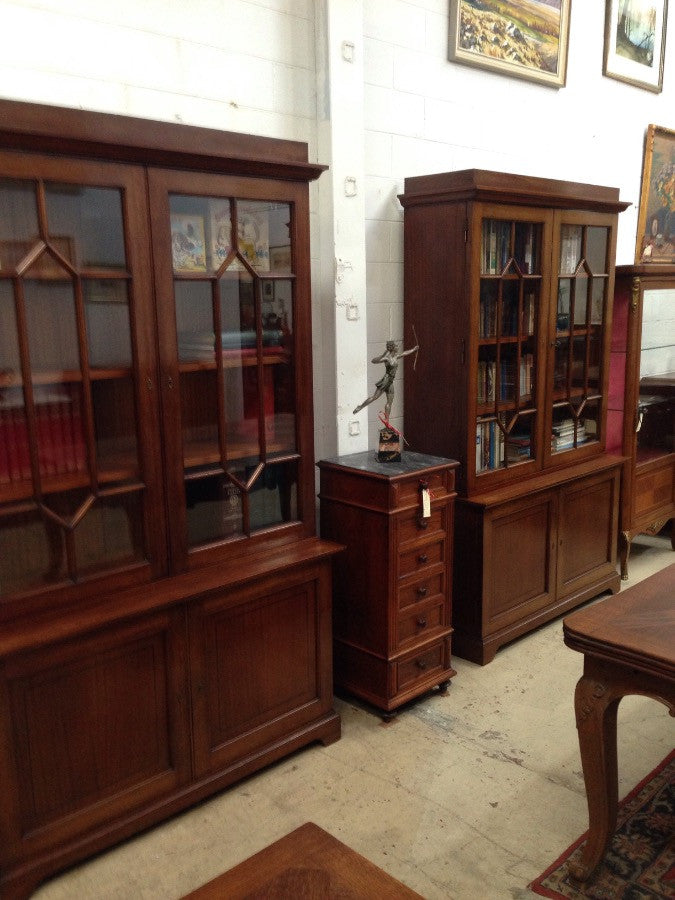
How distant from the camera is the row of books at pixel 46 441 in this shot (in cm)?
191

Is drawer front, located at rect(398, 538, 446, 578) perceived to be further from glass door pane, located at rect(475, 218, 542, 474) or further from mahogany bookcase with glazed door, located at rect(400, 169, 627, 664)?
glass door pane, located at rect(475, 218, 542, 474)

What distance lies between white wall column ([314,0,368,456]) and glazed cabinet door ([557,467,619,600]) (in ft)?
3.87

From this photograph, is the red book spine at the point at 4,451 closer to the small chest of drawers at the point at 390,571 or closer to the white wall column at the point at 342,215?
the small chest of drawers at the point at 390,571

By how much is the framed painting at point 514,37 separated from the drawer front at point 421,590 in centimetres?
226

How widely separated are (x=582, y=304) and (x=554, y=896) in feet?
8.28

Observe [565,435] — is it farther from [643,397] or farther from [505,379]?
[643,397]

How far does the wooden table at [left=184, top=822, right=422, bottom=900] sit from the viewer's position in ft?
4.45

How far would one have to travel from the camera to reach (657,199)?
4.71 meters

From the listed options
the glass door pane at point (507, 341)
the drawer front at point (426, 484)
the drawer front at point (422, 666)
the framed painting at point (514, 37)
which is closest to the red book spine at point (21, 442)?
the drawer front at point (426, 484)

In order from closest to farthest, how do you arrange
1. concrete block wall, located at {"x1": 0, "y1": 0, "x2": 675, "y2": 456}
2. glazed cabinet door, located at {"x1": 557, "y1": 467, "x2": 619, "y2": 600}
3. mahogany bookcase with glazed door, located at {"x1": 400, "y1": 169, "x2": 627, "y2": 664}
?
1. concrete block wall, located at {"x1": 0, "y1": 0, "x2": 675, "y2": 456}
2. mahogany bookcase with glazed door, located at {"x1": 400, "y1": 169, "x2": 627, "y2": 664}
3. glazed cabinet door, located at {"x1": 557, "y1": 467, "x2": 619, "y2": 600}

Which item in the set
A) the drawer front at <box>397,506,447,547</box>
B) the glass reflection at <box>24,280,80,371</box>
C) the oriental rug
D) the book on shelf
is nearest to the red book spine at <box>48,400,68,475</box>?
the glass reflection at <box>24,280,80,371</box>

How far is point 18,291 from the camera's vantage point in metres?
1.85

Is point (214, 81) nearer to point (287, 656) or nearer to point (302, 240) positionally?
point (302, 240)

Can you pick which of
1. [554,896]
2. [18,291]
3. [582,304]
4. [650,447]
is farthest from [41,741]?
[650,447]
